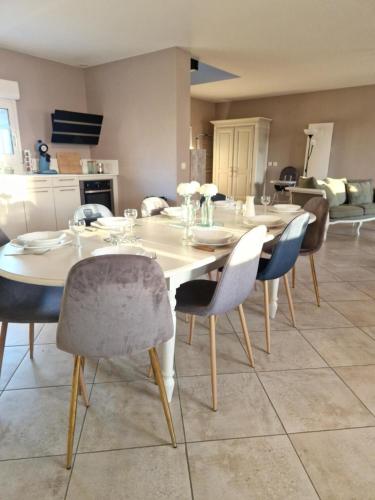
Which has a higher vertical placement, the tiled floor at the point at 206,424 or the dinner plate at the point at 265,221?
the dinner plate at the point at 265,221

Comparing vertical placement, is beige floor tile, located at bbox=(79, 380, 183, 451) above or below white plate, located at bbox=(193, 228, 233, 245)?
below

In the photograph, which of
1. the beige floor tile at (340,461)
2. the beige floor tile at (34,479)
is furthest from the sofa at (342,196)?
the beige floor tile at (34,479)

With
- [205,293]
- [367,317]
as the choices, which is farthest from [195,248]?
[367,317]

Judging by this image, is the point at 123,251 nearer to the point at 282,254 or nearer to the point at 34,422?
the point at 34,422

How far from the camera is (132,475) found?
1277mm

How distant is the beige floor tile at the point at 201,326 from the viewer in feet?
7.83

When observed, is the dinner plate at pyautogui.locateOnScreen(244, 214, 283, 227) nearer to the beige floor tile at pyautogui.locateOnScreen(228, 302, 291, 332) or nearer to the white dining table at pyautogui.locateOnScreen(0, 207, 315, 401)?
the white dining table at pyautogui.locateOnScreen(0, 207, 315, 401)

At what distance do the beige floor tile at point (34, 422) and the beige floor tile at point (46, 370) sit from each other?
0.06 metres

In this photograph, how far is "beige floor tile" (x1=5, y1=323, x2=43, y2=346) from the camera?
7.29 ft

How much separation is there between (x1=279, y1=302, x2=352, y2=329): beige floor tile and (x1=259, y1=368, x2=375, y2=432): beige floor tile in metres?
0.59

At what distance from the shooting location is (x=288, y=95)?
7578 millimetres

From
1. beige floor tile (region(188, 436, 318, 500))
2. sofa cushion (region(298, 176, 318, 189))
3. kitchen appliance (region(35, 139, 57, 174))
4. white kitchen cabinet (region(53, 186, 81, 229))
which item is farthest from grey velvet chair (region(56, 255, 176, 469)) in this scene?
sofa cushion (region(298, 176, 318, 189))

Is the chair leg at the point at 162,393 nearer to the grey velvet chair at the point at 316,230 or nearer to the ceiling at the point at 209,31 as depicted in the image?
the grey velvet chair at the point at 316,230

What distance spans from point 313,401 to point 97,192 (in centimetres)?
402
